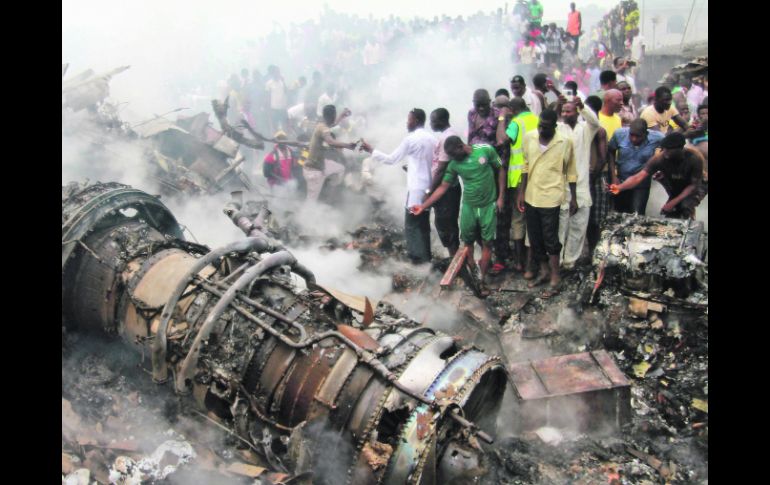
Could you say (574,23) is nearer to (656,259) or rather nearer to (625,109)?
(625,109)

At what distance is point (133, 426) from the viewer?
5.02 m

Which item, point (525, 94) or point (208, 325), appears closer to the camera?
point (208, 325)

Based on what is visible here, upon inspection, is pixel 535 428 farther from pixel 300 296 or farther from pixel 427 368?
pixel 300 296

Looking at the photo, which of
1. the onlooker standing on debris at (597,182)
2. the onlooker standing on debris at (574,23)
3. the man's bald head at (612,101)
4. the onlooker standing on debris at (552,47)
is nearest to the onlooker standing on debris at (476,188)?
the onlooker standing on debris at (597,182)

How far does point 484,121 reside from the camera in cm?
688

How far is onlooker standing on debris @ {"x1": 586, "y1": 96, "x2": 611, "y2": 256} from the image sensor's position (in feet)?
21.5

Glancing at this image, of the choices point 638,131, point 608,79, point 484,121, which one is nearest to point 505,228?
point 484,121

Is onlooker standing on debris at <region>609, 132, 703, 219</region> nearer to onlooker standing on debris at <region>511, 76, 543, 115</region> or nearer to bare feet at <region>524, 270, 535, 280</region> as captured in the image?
bare feet at <region>524, 270, 535, 280</region>

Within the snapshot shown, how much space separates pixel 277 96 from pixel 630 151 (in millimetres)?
11002

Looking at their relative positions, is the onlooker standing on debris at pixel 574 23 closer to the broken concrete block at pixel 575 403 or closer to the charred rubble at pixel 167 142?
the charred rubble at pixel 167 142

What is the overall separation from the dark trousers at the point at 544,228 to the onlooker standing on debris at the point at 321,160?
3354 millimetres

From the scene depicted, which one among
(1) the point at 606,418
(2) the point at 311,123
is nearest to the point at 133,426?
(1) the point at 606,418

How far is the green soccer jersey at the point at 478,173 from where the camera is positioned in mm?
6348

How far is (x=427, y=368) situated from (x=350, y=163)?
24.3ft
